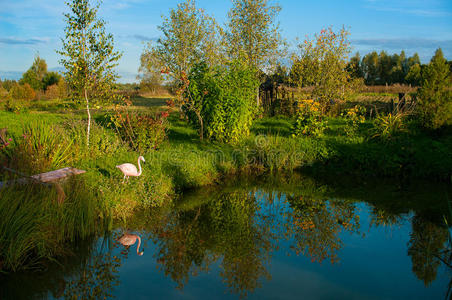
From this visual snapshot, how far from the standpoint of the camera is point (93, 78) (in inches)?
429

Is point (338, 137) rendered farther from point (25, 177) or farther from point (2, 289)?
point (2, 289)

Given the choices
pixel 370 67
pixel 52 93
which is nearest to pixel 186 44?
pixel 52 93

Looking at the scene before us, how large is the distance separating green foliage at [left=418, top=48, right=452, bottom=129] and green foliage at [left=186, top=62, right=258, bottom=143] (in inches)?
276

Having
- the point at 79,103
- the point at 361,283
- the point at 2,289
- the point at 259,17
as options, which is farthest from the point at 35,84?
the point at 361,283

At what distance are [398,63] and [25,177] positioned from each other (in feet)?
170

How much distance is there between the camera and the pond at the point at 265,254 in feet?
18.0

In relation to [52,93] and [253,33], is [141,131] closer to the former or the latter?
[253,33]

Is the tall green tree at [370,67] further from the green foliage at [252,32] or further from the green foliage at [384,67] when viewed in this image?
the green foliage at [252,32]

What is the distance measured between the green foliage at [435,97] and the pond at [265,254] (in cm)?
522

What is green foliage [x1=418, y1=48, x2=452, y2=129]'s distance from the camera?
44.6ft

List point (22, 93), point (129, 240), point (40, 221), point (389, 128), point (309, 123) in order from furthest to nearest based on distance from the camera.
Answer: point (22, 93) < point (309, 123) < point (389, 128) < point (129, 240) < point (40, 221)

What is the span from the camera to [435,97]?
13711mm

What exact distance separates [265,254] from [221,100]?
7.01 meters

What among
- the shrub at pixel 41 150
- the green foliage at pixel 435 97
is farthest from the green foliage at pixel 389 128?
the shrub at pixel 41 150
